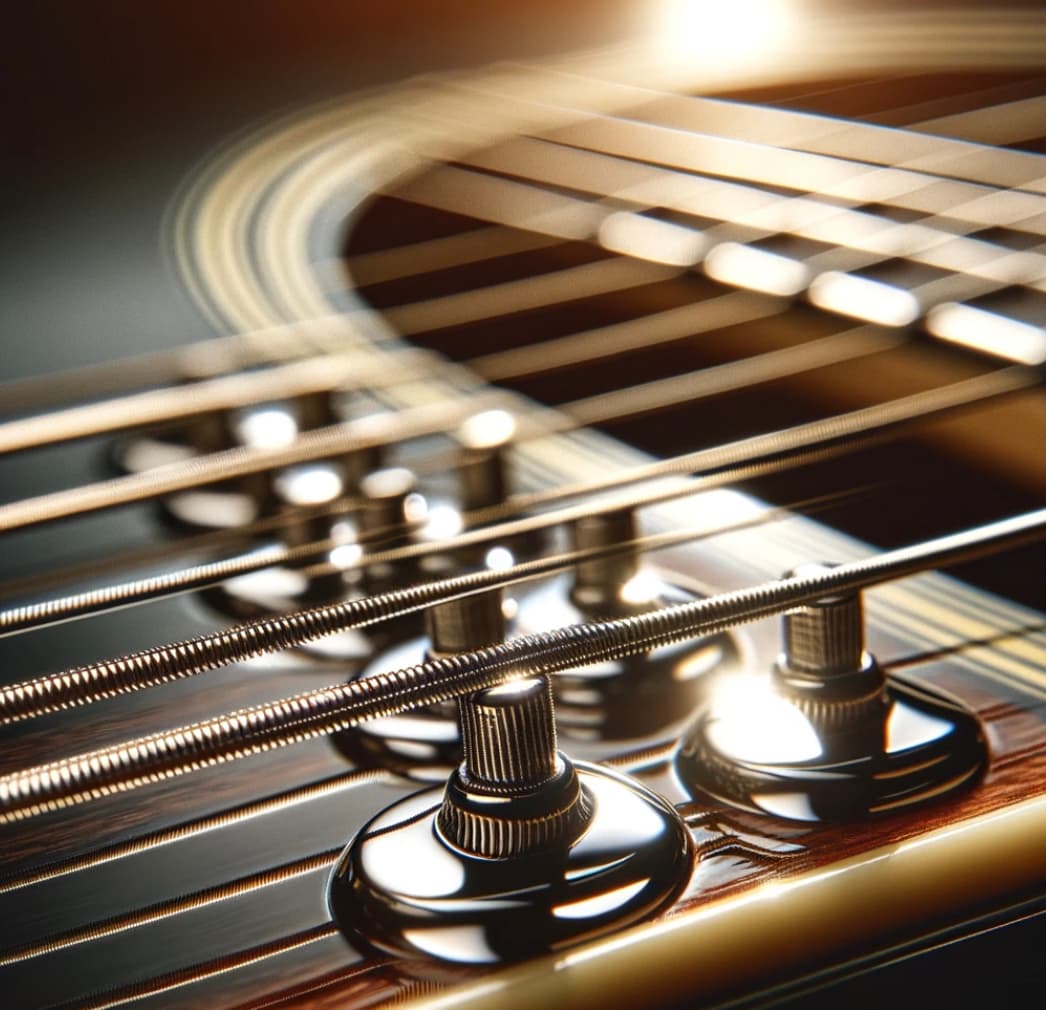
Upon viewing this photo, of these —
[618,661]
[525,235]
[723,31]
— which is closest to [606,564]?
[618,661]

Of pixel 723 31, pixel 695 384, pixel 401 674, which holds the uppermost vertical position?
pixel 723 31

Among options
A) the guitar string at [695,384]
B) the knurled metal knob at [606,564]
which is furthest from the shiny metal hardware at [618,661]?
the guitar string at [695,384]

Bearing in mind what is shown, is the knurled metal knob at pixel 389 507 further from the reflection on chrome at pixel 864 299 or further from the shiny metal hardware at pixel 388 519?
the reflection on chrome at pixel 864 299

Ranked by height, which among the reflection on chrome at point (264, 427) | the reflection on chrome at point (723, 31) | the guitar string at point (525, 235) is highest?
the reflection on chrome at point (723, 31)

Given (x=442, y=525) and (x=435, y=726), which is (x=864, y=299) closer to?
(x=442, y=525)

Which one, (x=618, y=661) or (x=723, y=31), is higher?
(x=723, y=31)

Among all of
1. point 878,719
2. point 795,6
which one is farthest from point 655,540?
point 795,6

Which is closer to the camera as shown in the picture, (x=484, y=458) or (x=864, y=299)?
(x=484, y=458)

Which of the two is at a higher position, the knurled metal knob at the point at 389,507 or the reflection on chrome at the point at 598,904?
the knurled metal knob at the point at 389,507

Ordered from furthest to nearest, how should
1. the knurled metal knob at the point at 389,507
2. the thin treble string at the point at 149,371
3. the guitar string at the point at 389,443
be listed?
the thin treble string at the point at 149,371 < the knurled metal knob at the point at 389,507 < the guitar string at the point at 389,443
